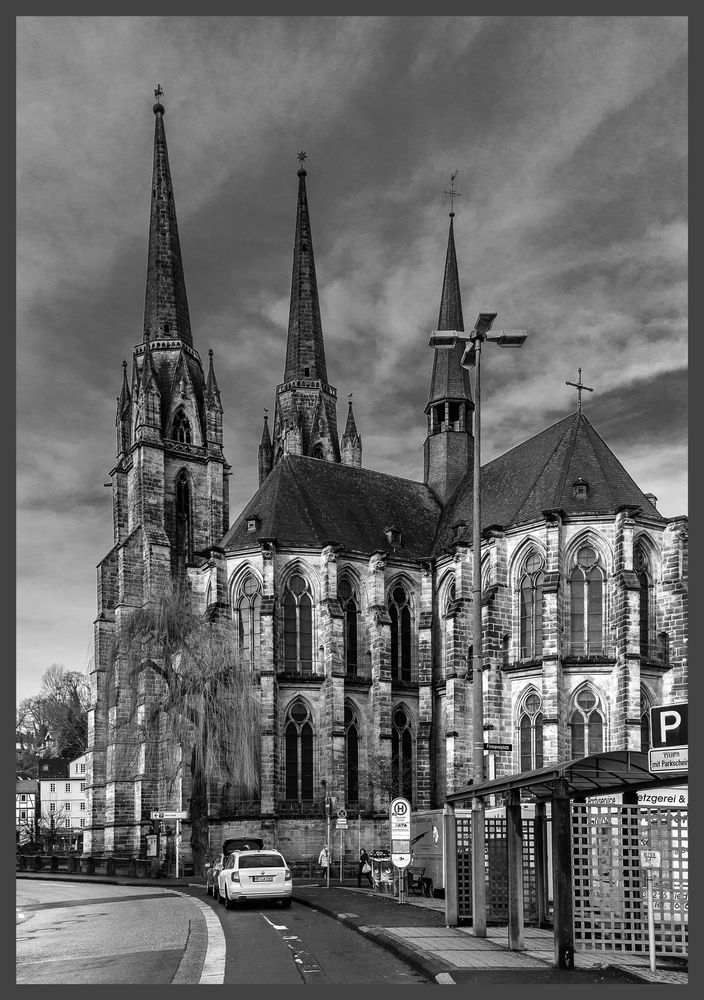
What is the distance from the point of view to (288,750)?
4509cm

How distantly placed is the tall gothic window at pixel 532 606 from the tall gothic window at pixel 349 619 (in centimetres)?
823

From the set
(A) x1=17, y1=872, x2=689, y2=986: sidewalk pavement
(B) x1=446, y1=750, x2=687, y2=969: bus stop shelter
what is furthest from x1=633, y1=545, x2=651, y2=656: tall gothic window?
(B) x1=446, y1=750, x2=687, y2=969: bus stop shelter

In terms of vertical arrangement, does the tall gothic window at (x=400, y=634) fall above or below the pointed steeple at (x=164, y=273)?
below

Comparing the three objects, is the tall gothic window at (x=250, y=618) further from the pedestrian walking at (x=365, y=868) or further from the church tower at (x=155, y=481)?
the pedestrian walking at (x=365, y=868)

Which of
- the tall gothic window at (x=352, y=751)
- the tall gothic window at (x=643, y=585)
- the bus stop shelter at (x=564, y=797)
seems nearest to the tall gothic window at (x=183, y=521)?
the tall gothic window at (x=352, y=751)

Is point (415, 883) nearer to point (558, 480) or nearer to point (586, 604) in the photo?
point (586, 604)

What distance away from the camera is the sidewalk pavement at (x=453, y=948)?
12.5 meters

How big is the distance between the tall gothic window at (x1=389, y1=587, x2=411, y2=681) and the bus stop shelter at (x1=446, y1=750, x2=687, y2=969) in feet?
108

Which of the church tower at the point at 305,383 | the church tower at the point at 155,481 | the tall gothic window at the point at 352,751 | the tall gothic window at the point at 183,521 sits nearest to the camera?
the tall gothic window at the point at 352,751

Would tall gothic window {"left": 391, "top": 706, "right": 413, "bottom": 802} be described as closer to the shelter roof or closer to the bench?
the bench

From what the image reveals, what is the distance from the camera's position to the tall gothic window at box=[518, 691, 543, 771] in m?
41.8

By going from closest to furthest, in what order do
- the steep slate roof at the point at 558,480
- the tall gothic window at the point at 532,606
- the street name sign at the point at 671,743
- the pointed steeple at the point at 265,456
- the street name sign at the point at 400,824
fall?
the street name sign at the point at 671,743
the street name sign at the point at 400,824
the tall gothic window at the point at 532,606
the steep slate roof at the point at 558,480
the pointed steeple at the point at 265,456

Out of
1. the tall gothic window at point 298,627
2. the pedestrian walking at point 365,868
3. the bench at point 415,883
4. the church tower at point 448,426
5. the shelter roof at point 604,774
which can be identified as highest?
the church tower at point 448,426

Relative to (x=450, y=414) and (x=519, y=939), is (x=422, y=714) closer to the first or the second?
(x=450, y=414)
